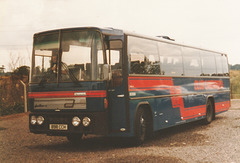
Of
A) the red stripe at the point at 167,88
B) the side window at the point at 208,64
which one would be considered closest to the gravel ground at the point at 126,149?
the red stripe at the point at 167,88

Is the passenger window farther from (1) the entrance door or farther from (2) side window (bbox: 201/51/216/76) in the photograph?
(1) the entrance door

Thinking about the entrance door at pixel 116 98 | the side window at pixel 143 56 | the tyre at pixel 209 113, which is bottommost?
the tyre at pixel 209 113

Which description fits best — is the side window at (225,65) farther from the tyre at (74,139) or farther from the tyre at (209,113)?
the tyre at (74,139)

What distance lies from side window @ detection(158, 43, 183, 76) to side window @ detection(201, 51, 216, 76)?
270 centimetres

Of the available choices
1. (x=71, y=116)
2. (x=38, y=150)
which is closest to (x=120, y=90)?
(x=71, y=116)

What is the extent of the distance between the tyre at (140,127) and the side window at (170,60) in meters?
2.04

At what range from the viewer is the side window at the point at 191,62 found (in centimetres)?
1565

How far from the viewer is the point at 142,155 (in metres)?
9.51

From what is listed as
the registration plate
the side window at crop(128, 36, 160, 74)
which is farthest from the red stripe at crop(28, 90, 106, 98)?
the side window at crop(128, 36, 160, 74)

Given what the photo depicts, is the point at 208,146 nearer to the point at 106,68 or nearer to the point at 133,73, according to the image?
the point at 133,73

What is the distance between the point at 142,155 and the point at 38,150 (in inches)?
115

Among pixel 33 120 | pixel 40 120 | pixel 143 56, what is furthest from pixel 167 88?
pixel 33 120

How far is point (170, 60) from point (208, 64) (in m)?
4.63

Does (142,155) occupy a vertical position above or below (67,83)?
Answer: below
